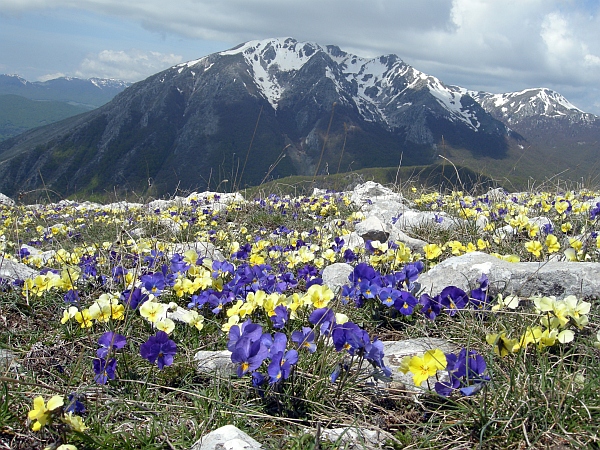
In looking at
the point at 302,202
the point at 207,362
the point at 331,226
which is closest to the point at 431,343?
the point at 207,362

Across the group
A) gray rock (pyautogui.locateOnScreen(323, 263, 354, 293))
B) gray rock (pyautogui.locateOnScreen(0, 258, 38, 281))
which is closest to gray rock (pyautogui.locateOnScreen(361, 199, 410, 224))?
gray rock (pyautogui.locateOnScreen(323, 263, 354, 293))

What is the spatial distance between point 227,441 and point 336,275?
254 centimetres

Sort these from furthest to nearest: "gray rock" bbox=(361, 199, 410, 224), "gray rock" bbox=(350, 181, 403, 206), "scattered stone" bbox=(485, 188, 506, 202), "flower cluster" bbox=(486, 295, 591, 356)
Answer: "gray rock" bbox=(350, 181, 403, 206), "scattered stone" bbox=(485, 188, 506, 202), "gray rock" bbox=(361, 199, 410, 224), "flower cluster" bbox=(486, 295, 591, 356)

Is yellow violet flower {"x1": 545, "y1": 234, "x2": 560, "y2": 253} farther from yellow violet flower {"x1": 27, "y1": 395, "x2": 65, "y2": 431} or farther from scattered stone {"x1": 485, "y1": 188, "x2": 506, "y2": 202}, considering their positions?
scattered stone {"x1": 485, "y1": 188, "x2": 506, "y2": 202}

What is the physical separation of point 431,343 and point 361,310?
0.81 metres

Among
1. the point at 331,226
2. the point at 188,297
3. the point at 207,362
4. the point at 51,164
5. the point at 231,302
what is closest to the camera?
the point at 207,362

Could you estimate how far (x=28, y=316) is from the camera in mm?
3920

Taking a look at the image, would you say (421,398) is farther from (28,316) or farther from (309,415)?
(28,316)

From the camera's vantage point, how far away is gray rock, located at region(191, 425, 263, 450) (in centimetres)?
210

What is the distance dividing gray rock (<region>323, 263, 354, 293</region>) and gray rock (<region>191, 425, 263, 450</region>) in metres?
2.23

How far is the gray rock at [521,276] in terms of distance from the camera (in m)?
3.35

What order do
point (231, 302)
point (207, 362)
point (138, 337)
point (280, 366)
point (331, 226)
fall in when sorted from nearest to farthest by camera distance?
point (280, 366) → point (207, 362) → point (138, 337) → point (231, 302) → point (331, 226)

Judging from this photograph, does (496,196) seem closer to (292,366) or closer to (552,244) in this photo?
(552,244)

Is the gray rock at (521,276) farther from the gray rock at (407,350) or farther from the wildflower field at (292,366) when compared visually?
the gray rock at (407,350)
